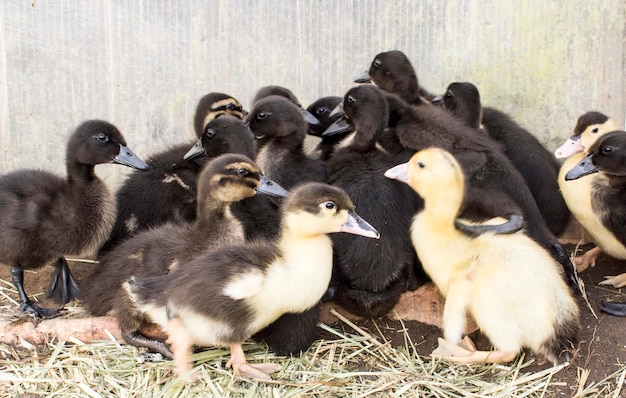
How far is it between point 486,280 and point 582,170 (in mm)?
1146

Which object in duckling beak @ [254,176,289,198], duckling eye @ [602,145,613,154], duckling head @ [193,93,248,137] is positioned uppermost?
duckling head @ [193,93,248,137]

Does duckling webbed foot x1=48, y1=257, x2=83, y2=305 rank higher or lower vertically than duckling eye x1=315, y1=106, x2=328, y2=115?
lower

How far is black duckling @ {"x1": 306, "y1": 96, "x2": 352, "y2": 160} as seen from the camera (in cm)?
503

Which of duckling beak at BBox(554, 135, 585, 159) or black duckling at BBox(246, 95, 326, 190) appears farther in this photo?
duckling beak at BBox(554, 135, 585, 159)

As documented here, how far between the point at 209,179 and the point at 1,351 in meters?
1.41

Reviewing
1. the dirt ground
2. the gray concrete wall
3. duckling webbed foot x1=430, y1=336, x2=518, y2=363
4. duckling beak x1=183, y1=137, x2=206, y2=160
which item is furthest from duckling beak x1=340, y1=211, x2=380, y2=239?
the gray concrete wall

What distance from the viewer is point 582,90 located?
5391mm

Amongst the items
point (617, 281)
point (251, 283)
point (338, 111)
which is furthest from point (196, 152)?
point (617, 281)

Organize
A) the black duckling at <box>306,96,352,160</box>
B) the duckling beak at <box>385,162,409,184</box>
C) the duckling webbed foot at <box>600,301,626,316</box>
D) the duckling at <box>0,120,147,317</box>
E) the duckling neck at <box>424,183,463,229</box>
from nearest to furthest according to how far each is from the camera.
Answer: the duckling neck at <box>424,183,463,229</box>, the duckling beak at <box>385,162,409,184</box>, the duckling webbed foot at <box>600,301,626,316</box>, the duckling at <box>0,120,147,317</box>, the black duckling at <box>306,96,352,160</box>

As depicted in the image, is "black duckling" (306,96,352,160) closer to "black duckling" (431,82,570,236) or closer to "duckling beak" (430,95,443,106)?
"duckling beak" (430,95,443,106)

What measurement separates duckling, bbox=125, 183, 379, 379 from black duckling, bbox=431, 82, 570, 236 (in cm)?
157

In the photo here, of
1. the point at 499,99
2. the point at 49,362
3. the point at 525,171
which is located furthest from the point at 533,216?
the point at 49,362

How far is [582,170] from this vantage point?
4445mm

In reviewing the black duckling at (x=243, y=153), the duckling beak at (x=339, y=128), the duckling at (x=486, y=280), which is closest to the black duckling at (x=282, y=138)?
the black duckling at (x=243, y=153)
